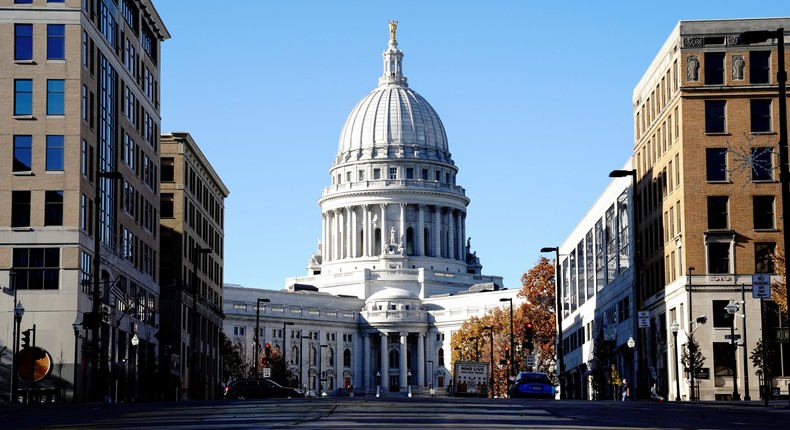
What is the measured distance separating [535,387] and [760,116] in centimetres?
2384

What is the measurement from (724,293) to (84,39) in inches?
1463

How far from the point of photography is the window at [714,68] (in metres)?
85.0

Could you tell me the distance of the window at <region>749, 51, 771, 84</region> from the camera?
8412cm

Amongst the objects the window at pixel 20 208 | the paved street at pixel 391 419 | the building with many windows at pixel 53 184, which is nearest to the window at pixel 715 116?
the building with many windows at pixel 53 184

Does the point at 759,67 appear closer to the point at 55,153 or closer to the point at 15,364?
the point at 55,153

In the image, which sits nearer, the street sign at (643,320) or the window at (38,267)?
the window at (38,267)

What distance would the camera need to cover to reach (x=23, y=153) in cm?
7819

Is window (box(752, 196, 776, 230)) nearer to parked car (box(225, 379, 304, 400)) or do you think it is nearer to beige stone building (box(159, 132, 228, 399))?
parked car (box(225, 379, 304, 400))

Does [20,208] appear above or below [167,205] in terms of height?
below

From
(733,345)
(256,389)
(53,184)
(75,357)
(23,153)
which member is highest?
(23,153)

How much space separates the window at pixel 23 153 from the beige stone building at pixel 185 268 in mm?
26573

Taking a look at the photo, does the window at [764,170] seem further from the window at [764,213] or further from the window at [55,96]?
the window at [55,96]

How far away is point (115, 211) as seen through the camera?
292 feet

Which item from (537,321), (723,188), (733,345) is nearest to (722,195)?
(723,188)
